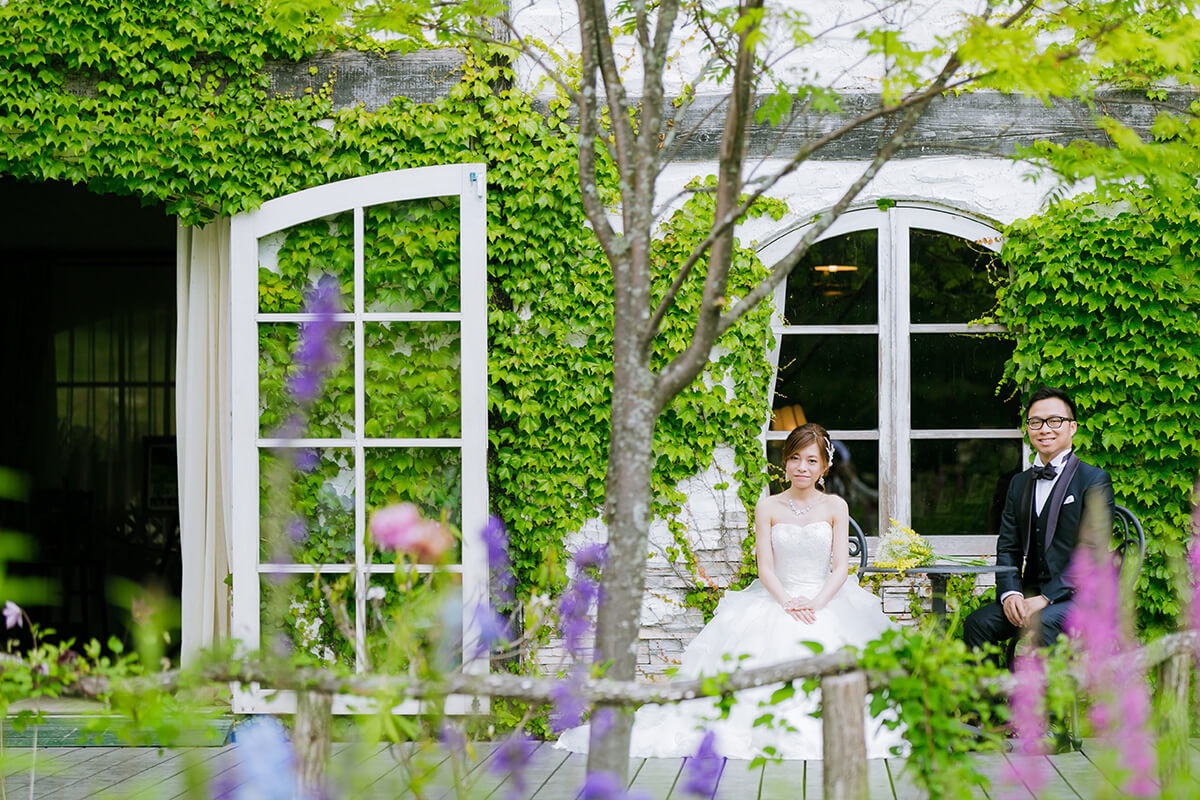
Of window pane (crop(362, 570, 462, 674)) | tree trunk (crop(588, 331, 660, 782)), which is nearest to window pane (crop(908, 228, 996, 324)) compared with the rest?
window pane (crop(362, 570, 462, 674))

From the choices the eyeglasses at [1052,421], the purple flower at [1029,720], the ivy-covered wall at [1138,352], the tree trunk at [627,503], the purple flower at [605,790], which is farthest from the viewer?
the ivy-covered wall at [1138,352]

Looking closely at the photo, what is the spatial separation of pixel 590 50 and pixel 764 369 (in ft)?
8.08

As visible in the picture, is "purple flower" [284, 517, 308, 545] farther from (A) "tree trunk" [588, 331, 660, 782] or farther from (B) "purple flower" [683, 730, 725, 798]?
(B) "purple flower" [683, 730, 725, 798]

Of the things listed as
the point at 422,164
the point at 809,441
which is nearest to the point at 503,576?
the point at 809,441

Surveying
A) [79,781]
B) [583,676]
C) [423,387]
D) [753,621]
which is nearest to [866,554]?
[753,621]

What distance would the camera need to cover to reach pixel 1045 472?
4426 mm

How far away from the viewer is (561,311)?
490 centimetres

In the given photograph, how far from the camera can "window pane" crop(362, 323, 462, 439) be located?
15.8 feet

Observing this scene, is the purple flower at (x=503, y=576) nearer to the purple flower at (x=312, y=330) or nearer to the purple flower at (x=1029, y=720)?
the purple flower at (x=312, y=330)

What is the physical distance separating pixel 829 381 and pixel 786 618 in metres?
1.20

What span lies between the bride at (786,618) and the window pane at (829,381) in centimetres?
40

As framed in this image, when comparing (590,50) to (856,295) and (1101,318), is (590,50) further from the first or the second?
(1101,318)

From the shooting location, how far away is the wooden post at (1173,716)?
2.37 meters

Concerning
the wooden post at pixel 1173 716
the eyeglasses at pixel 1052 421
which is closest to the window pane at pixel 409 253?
the eyeglasses at pixel 1052 421
